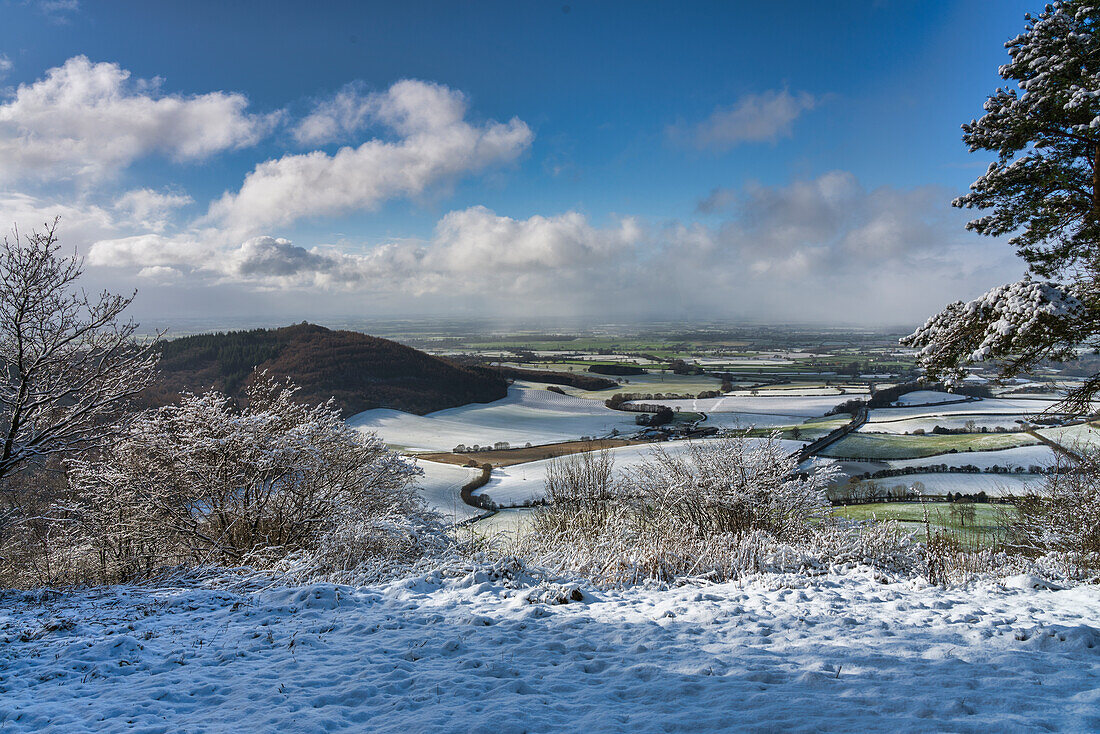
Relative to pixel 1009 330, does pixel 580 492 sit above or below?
below

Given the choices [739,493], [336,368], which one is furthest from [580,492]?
[336,368]

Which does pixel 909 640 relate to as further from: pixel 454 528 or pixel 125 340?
Answer: pixel 125 340

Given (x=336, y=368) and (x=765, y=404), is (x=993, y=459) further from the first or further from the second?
(x=336, y=368)

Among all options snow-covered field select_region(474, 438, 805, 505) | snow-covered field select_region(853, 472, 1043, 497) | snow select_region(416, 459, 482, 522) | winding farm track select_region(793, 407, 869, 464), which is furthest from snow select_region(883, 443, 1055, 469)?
snow select_region(416, 459, 482, 522)

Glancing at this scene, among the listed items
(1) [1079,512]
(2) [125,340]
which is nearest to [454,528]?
(2) [125,340]

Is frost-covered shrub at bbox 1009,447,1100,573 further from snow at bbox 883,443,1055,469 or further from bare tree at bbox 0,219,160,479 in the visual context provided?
snow at bbox 883,443,1055,469

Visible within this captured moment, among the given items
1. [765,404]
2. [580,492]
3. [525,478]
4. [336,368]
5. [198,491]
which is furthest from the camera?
[336,368]

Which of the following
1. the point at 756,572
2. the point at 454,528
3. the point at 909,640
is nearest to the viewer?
the point at 909,640
